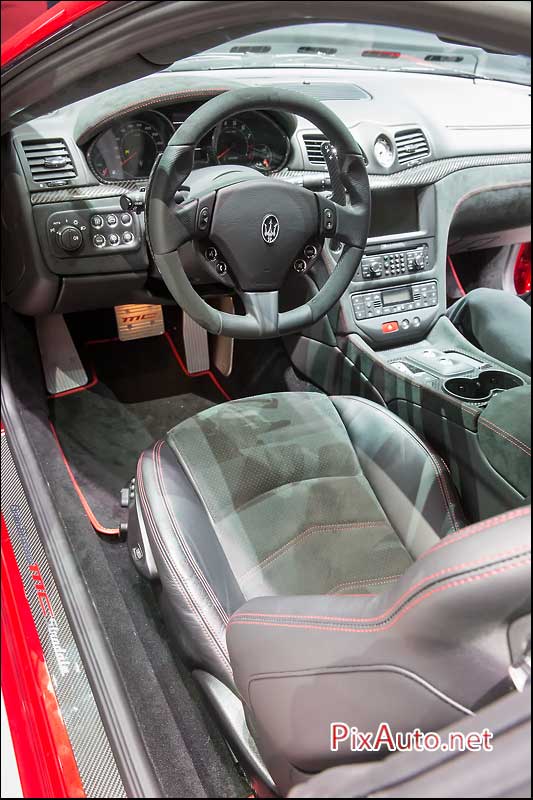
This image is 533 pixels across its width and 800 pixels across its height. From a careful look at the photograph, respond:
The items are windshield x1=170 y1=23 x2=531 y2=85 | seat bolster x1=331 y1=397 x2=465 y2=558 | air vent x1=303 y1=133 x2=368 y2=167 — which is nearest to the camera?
windshield x1=170 y1=23 x2=531 y2=85

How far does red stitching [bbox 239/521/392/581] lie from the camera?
1.18m

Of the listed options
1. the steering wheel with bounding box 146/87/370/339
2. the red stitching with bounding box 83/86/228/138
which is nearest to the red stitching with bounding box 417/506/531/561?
the steering wheel with bounding box 146/87/370/339

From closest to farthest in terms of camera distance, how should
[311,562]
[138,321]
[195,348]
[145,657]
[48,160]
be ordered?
[311,562] < [145,657] < [48,160] < [195,348] < [138,321]

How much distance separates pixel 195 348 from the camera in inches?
77.1

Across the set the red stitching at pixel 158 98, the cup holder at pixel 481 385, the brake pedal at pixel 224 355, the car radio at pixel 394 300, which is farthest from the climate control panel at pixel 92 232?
the cup holder at pixel 481 385

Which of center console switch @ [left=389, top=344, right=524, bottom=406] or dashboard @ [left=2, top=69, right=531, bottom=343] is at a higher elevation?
dashboard @ [left=2, top=69, right=531, bottom=343]

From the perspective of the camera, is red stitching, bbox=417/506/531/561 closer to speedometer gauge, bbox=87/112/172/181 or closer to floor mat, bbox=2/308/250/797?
floor mat, bbox=2/308/250/797

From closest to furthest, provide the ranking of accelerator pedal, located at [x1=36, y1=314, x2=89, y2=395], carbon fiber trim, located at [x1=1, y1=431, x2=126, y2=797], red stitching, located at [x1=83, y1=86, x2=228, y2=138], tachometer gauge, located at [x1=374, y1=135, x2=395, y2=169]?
carbon fiber trim, located at [x1=1, y1=431, x2=126, y2=797], red stitching, located at [x1=83, y1=86, x2=228, y2=138], tachometer gauge, located at [x1=374, y1=135, x2=395, y2=169], accelerator pedal, located at [x1=36, y1=314, x2=89, y2=395]

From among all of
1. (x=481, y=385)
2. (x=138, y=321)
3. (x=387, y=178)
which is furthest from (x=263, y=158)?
(x=481, y=385)

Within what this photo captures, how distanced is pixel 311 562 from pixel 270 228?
0.70m

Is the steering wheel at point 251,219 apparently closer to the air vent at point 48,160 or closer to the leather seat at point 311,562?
the leather seat at point 311,562

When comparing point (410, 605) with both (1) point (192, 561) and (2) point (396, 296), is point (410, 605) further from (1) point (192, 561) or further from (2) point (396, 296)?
(2) point (396, 296)

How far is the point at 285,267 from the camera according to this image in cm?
142

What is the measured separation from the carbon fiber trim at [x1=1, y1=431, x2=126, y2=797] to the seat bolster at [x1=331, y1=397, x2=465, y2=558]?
597mm
